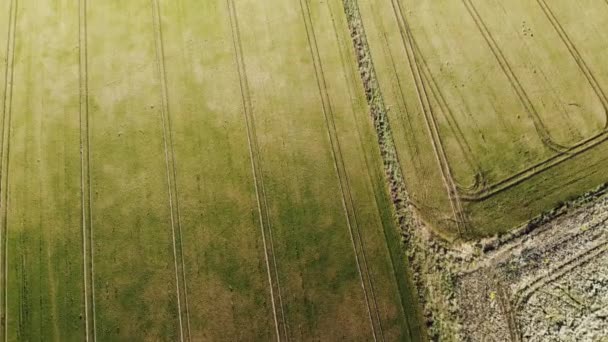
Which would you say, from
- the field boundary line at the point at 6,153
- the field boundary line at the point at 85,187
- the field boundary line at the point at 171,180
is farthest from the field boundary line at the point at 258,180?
the field boundary line at the point at 6,153

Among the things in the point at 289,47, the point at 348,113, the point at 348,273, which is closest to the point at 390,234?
the point at 348,273

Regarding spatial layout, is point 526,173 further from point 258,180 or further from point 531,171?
point 258,180

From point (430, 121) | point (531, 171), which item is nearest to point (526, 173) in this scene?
point (531, 171)

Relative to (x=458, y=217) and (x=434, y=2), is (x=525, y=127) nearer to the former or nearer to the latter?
(x=458, y=217)

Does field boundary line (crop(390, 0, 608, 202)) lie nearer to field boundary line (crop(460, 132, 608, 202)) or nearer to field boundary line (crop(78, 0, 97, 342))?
field boundary line (crop(460, 132, 608, 202))

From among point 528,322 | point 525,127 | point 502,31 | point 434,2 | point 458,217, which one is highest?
point 434,2

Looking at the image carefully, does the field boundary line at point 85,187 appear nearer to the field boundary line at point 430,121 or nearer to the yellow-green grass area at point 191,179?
the yellow-green grass area at point 191,179
